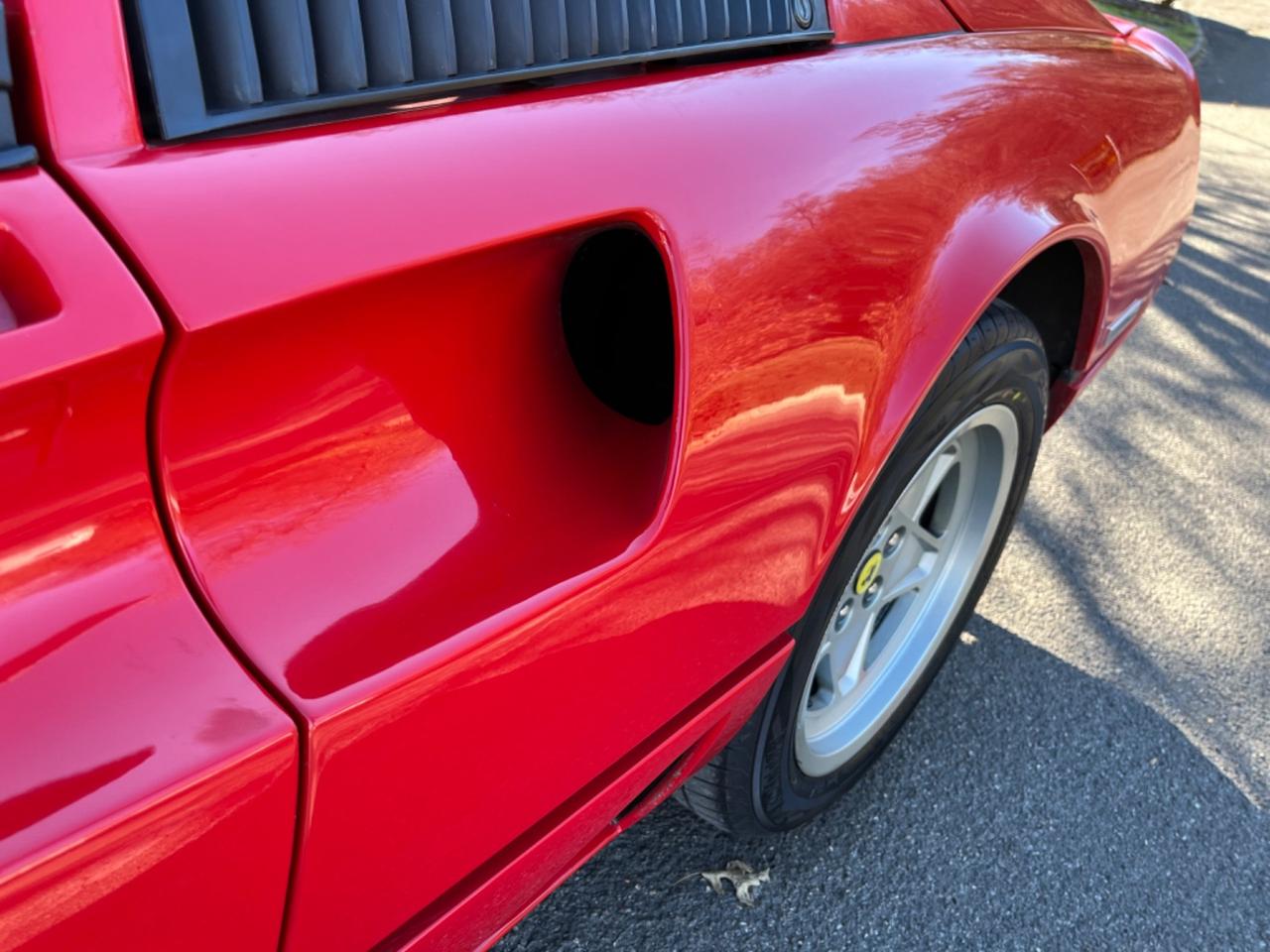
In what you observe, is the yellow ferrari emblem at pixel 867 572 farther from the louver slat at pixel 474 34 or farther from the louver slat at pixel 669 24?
the louver slat at pixel 474 34

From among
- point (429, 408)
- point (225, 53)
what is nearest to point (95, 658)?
point (429, 408)

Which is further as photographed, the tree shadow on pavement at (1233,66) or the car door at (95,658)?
the tree shadow on pavement at (1233,66)

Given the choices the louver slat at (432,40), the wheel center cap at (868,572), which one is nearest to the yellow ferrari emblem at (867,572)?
the wheel center cap at (868,572)

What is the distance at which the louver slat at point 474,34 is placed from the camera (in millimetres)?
960

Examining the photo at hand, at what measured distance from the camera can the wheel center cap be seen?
184cm

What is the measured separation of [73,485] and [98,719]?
153 mm

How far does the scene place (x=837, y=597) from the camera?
1573 millimetres

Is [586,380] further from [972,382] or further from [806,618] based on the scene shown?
[972,382]

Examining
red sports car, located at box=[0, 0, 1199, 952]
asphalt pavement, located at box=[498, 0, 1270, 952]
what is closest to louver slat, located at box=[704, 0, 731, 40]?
red sports car, located at box=[0, 0, 1199, 952]

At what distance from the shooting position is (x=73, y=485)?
0.73 metres

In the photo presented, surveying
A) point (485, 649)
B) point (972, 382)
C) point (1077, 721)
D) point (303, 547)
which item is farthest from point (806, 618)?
point (1077, 721)

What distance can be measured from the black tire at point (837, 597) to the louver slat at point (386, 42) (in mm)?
857

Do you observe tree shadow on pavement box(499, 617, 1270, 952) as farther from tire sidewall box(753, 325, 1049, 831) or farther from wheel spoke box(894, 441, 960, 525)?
wheel spoke box(894, 441, 960, 525)

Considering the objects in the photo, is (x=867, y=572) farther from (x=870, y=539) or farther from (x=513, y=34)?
(x=513, y=34)
